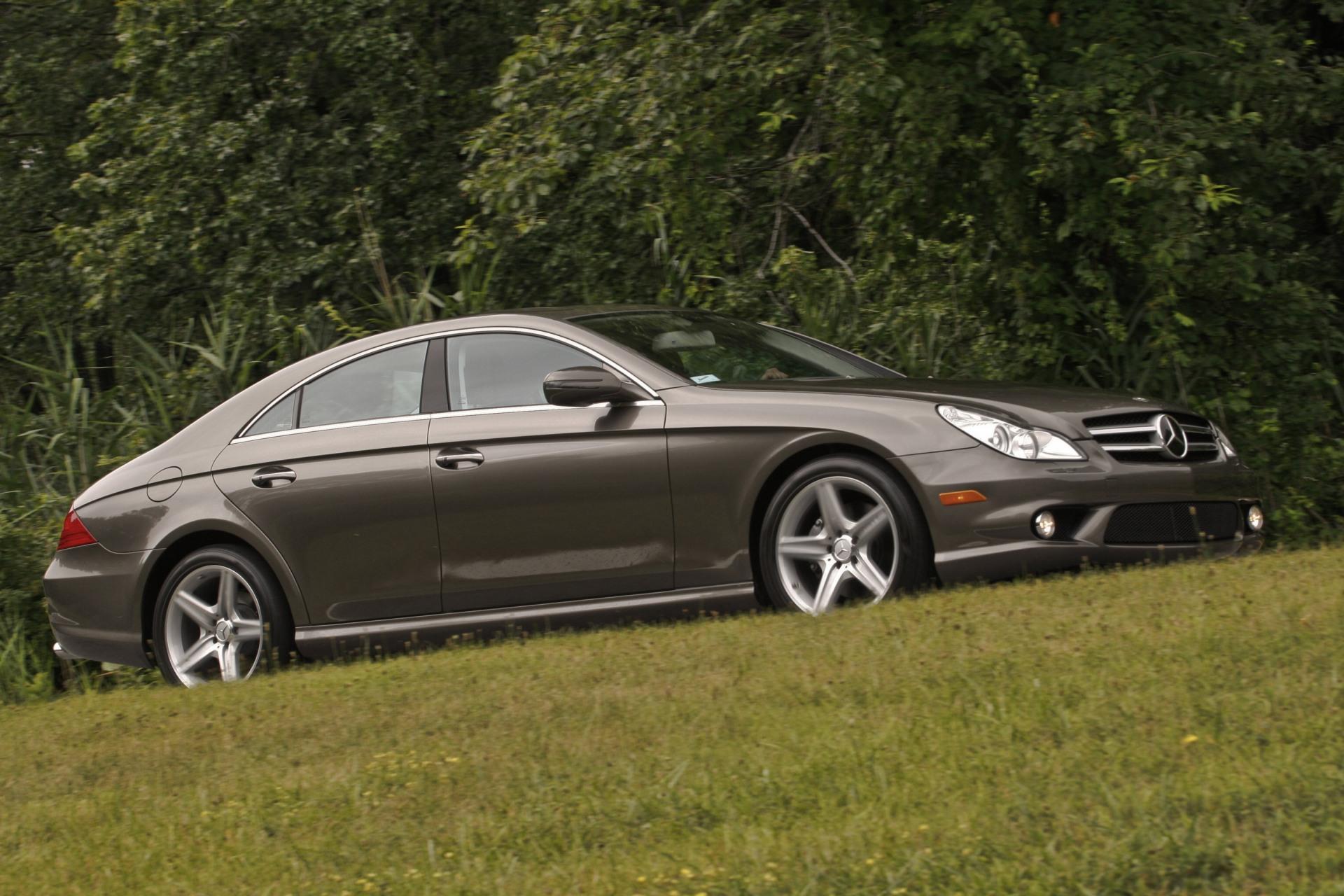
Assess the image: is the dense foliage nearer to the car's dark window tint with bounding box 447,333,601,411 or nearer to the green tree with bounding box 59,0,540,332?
the green tree with bounding box 59,0,540,332

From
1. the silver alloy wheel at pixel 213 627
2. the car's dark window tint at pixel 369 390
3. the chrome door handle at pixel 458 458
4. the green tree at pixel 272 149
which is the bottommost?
the silver alloy wheel at pixel 213 627

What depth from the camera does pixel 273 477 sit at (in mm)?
7867

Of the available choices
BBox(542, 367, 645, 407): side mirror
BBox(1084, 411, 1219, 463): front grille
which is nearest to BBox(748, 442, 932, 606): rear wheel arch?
BBox(542, 367, 645, 407): side mirror

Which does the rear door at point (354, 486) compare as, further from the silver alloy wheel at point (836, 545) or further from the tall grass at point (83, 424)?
the tall grass at point (83, 424)

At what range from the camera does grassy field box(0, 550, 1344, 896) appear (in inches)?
155

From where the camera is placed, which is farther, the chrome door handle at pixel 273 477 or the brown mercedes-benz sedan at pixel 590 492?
the chrome door handle at pixel 273 477

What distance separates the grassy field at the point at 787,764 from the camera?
394cm

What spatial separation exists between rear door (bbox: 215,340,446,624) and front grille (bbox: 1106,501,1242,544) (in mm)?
2957

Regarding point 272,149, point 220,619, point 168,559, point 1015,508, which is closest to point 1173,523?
point 1015,508

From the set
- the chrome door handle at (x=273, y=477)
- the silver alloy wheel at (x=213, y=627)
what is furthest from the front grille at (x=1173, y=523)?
the silver alloy wheel at (x=213, y=627)

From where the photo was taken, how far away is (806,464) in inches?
272

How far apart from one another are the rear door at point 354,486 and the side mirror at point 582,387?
0.76 metres

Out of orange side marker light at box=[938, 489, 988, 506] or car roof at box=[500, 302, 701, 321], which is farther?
car roof at box=[500, 302, 701, 321]

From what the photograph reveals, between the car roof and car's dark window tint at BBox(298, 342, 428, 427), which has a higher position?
the car roof
